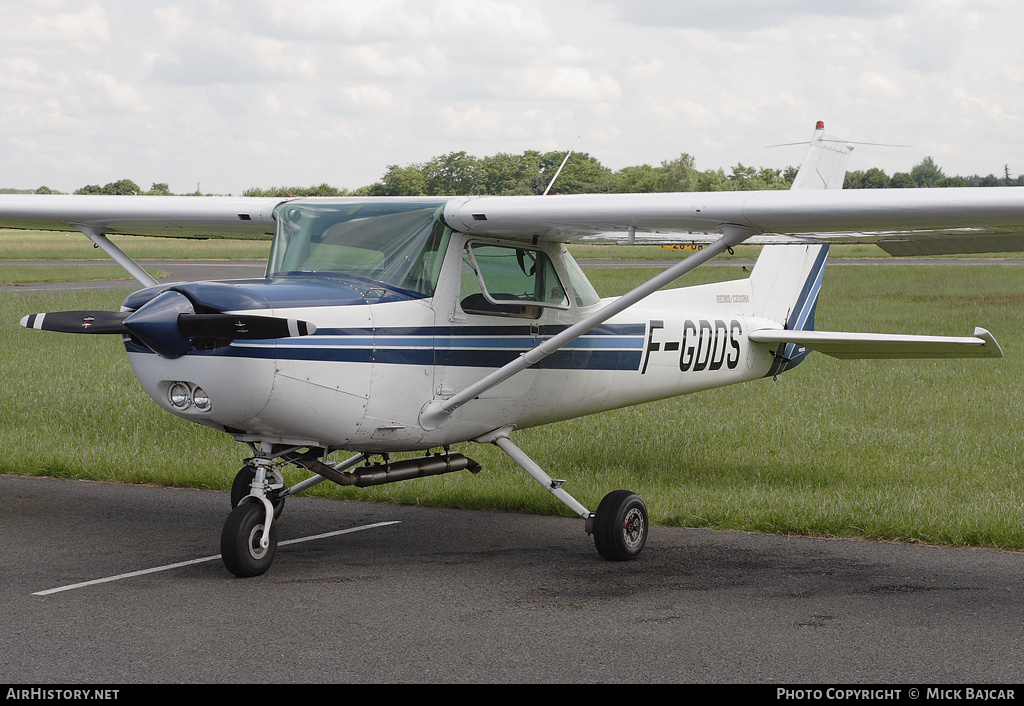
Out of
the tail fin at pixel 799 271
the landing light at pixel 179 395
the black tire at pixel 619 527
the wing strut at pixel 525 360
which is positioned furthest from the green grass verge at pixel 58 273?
the landing light at pixel 179 395

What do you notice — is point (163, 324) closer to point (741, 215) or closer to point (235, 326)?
point (235, 326)

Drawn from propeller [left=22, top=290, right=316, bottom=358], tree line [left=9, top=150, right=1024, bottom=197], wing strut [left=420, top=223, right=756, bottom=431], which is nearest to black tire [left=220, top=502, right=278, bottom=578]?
propeller [left=22, top=290, right=316, bottom=358]

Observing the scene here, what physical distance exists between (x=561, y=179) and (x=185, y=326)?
5570 centimetres

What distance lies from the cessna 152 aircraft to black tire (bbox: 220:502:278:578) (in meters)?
0.01

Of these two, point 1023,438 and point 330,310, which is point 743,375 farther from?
point 330,310

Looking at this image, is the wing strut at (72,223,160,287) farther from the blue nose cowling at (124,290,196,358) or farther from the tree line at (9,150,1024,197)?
the tree line at (9,150,1024,197)

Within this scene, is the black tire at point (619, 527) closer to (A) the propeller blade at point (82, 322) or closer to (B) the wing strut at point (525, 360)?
(B) the wing strut at point (525, 360)

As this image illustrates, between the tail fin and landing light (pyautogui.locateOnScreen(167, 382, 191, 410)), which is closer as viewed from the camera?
landing light (pyautogui.locateOnScreen(167, 382, 191, 410))

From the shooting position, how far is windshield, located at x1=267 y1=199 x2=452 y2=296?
252 inches

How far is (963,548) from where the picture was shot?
716cm

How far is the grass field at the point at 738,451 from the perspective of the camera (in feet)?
26.0

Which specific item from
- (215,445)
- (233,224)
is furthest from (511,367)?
(215,445)
